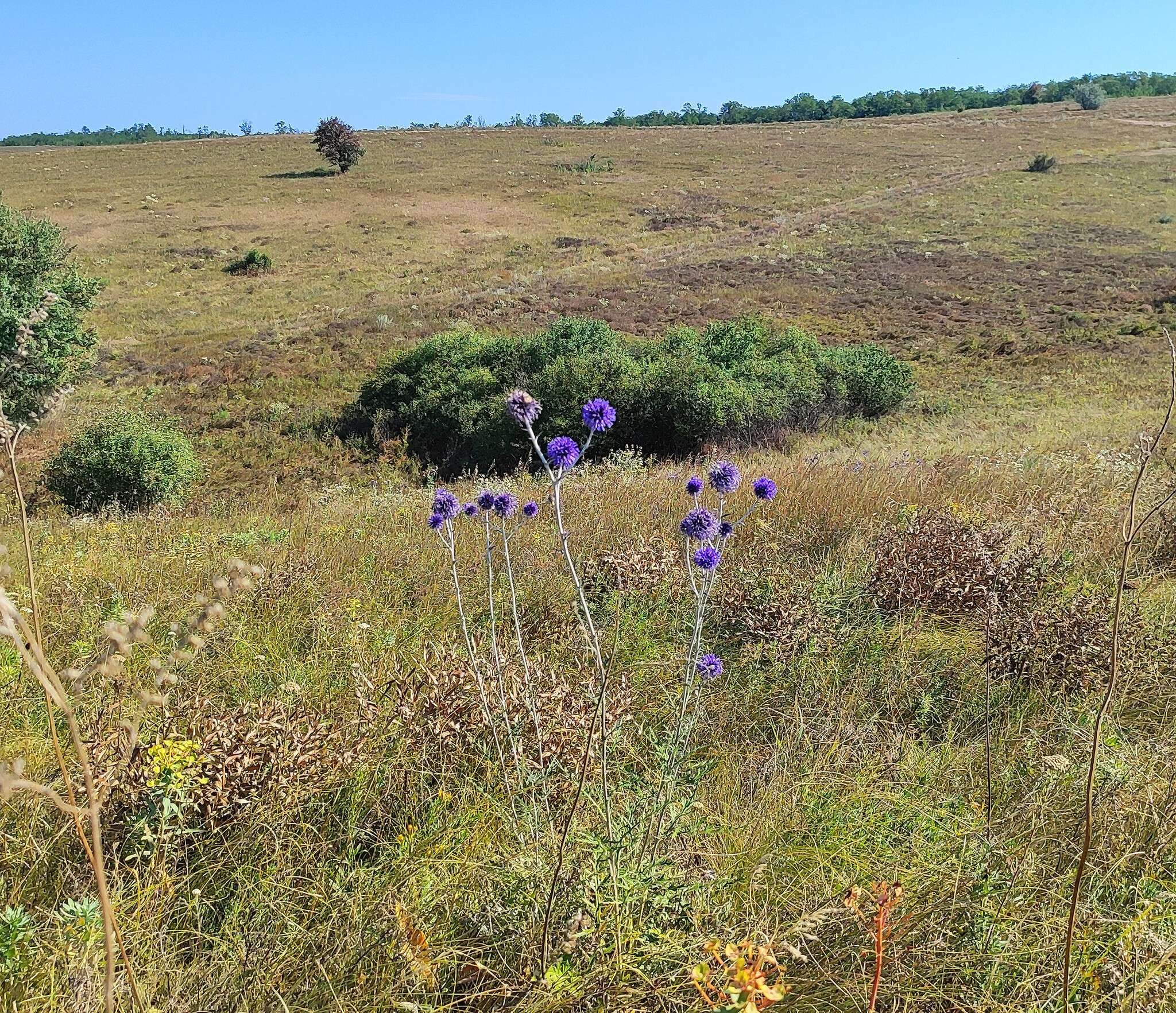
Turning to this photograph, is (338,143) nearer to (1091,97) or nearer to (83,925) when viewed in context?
(83,925)

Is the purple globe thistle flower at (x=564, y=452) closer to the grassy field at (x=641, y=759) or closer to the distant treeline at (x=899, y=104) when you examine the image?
the grassy field at (x=641, y=759)

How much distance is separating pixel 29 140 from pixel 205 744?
13814 cm

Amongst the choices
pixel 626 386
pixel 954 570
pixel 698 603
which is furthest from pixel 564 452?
pixel 626 386

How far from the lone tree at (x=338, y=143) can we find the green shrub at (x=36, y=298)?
38109 mm

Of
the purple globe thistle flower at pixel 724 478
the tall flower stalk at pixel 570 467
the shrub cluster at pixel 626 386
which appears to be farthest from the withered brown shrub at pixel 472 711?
the shrub cluster at pixel 626 386

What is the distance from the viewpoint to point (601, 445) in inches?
613

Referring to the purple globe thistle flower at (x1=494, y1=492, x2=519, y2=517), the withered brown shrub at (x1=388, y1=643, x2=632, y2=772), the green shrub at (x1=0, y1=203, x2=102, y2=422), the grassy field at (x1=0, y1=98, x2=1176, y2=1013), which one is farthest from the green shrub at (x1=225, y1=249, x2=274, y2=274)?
the purple globe thistle flower at (x1=494, y1=492, x2=519, y2=517)

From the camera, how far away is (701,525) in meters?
2.21

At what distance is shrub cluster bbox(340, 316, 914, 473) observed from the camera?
1548 cm

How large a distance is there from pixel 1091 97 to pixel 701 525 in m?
97.1

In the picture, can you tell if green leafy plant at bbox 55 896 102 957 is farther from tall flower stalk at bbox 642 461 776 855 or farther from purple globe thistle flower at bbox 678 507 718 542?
purple globe thistle flower at bbox 678 507 718 542

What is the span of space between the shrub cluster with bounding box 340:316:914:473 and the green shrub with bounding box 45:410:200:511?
453 centimetres

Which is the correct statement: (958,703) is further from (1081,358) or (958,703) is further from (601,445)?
(1081,358)

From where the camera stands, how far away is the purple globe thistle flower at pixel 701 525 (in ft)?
7.09
